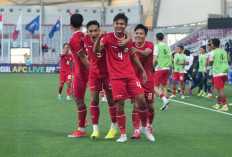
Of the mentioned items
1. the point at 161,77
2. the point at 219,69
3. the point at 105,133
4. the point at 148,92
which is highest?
the point at 219,69

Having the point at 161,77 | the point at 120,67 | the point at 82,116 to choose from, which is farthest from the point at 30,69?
the point at 120,67

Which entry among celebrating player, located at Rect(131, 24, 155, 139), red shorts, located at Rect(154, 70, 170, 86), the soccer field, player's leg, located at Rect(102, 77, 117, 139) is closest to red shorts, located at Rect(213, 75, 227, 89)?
the soccer field

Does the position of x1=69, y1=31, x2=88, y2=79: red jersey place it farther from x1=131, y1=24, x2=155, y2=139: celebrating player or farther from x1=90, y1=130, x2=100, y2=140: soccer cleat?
x1=90, y1=130, x2=100, y2=140: soccer cleat

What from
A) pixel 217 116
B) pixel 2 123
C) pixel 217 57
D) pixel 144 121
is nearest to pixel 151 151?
pixel 144 121

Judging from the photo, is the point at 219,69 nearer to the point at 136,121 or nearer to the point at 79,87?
the point at 136,121

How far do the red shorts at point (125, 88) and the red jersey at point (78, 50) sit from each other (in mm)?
893

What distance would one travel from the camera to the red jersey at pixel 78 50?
318 inches

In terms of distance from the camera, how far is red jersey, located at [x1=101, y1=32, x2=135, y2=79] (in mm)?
7562

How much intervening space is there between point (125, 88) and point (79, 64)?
3.63 ft

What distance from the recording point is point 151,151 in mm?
6879

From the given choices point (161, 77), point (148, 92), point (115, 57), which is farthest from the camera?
point (161, 77)

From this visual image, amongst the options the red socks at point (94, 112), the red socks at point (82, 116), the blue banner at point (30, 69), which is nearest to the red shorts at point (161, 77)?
the red socks at point (82, 116)

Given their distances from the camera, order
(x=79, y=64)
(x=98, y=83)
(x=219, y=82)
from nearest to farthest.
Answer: (x=98, y=83)
(x=79, y=64)
(x=219, y=82)

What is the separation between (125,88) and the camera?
7.64 m
